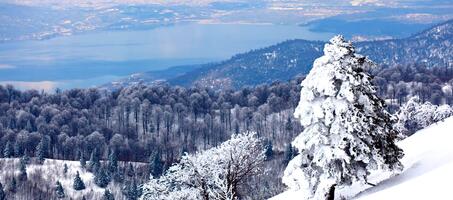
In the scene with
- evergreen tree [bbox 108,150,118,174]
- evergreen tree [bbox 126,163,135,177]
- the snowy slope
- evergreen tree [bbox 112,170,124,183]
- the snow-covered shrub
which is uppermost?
the snowy slope

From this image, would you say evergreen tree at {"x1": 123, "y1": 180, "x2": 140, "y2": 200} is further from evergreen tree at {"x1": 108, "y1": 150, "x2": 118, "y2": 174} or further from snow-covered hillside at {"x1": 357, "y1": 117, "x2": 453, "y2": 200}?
snow-covered hillside at {"x1": 357, "y1": 117, "x2": 453, "y2": 200}

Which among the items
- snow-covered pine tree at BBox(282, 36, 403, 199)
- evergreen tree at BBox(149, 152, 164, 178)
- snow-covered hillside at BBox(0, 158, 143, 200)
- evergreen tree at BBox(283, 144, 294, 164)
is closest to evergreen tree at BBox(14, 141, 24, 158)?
snow-covered hillside at BBox(0, 158, 143, 200)

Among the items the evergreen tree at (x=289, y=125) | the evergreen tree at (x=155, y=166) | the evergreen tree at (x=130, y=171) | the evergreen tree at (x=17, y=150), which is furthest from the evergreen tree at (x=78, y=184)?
the evergreen tree at (x=289, y=125)

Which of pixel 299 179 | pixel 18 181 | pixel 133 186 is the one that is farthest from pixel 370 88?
pixel 18 181

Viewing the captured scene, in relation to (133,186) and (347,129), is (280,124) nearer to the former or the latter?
(133,186)

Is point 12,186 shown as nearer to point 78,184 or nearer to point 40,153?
point 78,184
